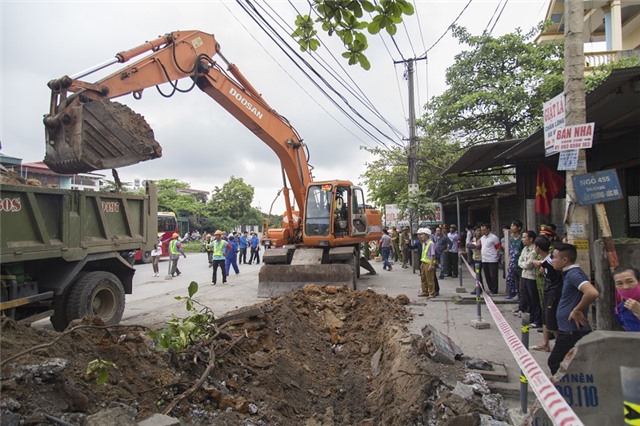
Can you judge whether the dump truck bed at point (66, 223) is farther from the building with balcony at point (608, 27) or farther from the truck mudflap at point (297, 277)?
the building with balcony at point (608, 27)

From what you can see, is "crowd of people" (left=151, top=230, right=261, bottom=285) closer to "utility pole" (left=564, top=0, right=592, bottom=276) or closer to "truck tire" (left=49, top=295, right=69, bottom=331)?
"truck tire" (left=49, top=295, right=69, bottom=331)

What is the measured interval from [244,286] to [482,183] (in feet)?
53.0

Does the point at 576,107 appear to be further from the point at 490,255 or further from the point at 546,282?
the point at 490,255

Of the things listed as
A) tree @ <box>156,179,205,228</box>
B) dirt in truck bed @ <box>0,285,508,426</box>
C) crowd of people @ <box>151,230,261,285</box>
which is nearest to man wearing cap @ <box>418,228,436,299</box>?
dirt in truck bed @ <box>0,285,508,426</box>

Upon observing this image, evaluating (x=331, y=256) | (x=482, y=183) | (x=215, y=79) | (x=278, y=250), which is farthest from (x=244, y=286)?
(x=482, y=183)

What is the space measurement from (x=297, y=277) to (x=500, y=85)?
1199cm

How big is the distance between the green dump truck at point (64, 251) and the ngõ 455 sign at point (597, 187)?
6855 mm

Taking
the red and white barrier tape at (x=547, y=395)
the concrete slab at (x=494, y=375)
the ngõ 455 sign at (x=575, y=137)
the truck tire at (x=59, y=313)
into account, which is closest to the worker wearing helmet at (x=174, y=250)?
the truck tire at (x=59, y=313)

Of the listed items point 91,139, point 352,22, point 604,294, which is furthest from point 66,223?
point 604,294

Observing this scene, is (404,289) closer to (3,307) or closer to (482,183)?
(3,307)

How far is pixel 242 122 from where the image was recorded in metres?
10.5

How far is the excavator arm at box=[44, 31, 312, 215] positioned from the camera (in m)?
6.33

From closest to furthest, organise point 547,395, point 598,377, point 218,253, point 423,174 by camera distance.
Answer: point 547,395 → point 598,377 → point 218,253 → point 423,174

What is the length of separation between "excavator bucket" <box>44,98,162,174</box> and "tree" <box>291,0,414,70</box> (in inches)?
167
